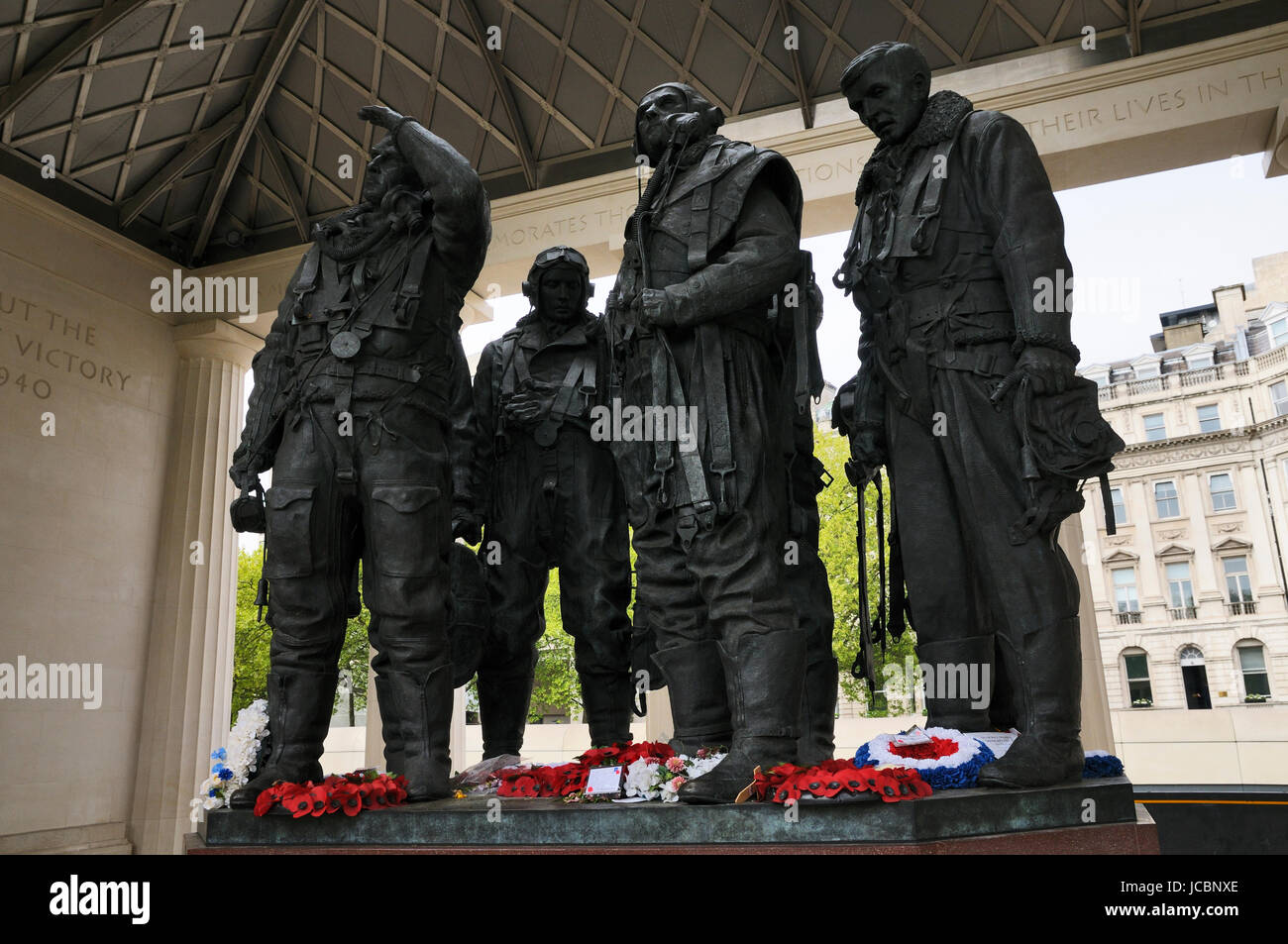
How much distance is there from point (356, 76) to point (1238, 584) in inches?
1388

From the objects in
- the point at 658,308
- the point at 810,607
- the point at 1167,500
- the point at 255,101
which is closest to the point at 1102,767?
the point at 810,607

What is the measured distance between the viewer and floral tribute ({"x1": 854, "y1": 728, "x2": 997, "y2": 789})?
3807 mm

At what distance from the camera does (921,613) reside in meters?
4.51

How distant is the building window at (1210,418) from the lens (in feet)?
123

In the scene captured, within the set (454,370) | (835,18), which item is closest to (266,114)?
(835,18)

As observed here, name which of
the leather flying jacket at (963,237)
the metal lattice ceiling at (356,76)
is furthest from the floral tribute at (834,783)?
the metal lattice ceiling at (356,76)

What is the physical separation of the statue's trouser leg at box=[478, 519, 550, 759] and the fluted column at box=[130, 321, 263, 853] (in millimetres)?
10433

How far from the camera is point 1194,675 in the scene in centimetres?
3728

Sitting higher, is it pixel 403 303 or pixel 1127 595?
pixel 1127 595

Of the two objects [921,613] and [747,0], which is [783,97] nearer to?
[747,0]

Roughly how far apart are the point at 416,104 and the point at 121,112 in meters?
4.43

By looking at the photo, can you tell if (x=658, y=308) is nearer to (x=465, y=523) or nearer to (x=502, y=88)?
(x=465, y=523)

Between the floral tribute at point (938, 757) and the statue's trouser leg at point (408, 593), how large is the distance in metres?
1.95

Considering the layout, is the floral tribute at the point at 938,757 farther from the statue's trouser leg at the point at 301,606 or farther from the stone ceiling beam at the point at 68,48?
the stone ceiling beam at the point at 68,48
